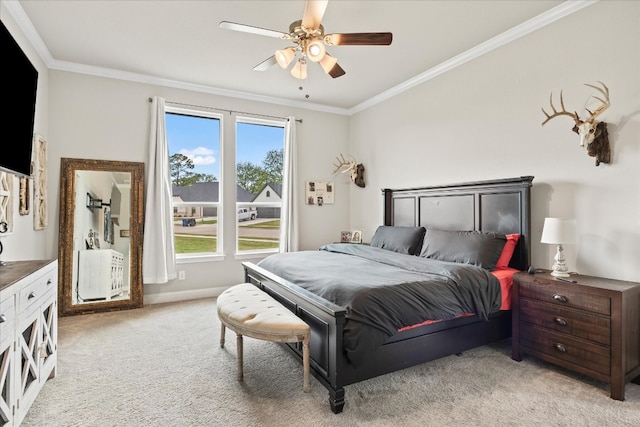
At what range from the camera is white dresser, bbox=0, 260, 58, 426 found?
1694 mm

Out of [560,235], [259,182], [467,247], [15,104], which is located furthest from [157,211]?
[560,235]

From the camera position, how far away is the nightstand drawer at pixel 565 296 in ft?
7.51

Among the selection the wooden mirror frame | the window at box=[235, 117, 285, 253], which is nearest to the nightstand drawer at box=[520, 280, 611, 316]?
the window at box=[235, 117, 285, 253]

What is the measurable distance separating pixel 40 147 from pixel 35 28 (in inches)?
45.2

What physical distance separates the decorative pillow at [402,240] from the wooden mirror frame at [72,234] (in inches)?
120

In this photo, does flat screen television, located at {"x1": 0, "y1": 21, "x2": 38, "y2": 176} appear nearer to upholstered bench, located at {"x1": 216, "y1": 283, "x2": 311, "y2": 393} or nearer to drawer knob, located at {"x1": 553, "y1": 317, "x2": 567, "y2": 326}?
upholstered bench, located at {"x1": 216, "y1": 283, "x2": 311, "y2": 393}

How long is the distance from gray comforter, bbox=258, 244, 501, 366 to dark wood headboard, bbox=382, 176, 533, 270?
0.72m

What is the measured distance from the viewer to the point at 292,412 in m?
2.08

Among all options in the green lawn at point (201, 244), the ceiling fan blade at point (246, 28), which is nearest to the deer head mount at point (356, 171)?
the green lawn at point (201, 244)

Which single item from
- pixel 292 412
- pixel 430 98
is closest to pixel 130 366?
pixel 292 412

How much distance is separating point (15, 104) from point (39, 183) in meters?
1.82

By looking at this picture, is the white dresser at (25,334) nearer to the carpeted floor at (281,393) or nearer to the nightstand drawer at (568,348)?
the carpeted floor at (281,393)

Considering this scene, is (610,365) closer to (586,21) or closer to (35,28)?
(586,21)

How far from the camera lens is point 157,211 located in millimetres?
4336
